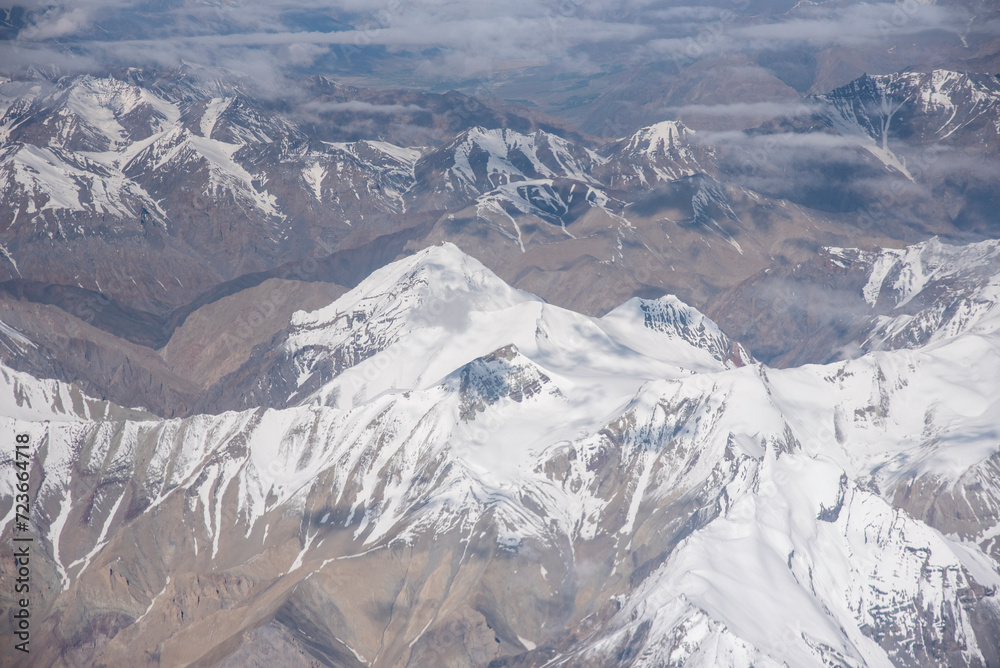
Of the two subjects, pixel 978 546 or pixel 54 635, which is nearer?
pixel 978 546

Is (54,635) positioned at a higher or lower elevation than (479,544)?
lower

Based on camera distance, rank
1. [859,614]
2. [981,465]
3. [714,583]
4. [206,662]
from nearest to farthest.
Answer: [714,583] < [859,614] < [206,662] < [981,465]

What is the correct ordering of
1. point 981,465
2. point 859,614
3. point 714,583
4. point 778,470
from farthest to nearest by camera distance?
point 981,465 → point 778,470 → point 859,614 → point 714,583

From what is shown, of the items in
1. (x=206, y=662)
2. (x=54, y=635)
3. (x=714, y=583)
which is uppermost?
(x=714, y=583)

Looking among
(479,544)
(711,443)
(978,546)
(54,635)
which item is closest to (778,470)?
(711,443)

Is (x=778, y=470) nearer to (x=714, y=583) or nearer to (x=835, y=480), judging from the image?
(x=835, y=480)

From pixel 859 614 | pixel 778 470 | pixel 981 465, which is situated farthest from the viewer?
pixel 981 465

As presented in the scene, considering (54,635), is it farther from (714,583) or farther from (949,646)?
(949,646)

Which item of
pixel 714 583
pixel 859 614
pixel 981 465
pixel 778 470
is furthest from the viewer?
pixel 981 465

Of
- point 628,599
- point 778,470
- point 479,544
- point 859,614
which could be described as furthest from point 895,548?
point 479,544
